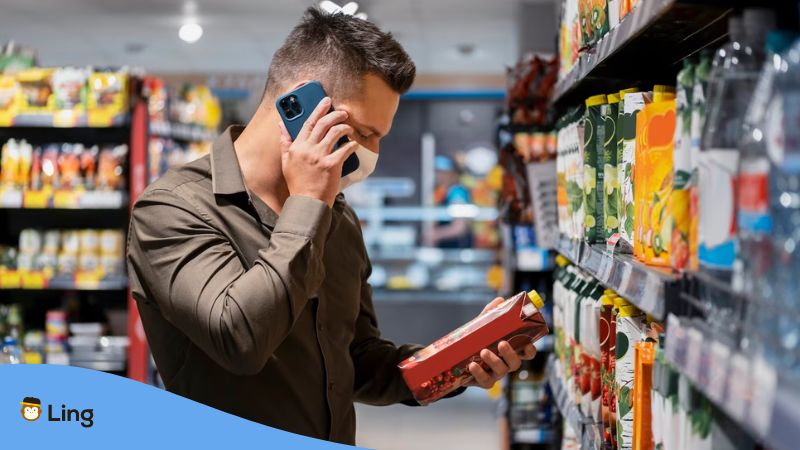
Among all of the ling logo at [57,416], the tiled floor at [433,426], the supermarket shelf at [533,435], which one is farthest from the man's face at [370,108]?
the tiled floor at [433,426]

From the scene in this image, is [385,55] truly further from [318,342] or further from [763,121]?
[763,121]

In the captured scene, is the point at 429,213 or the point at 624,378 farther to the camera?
the point at 429,213

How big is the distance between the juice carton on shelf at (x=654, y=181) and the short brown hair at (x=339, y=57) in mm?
576

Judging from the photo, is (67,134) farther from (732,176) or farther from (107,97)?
(732,176)

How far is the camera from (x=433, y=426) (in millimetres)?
7180

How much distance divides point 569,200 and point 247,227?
925 millimetres

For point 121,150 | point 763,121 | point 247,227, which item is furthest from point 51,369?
point 121,150

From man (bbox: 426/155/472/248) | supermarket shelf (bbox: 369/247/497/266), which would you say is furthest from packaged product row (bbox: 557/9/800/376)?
man (bbox: 426/155/472/248)

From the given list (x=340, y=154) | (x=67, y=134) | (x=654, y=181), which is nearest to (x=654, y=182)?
(x=654, y=181)

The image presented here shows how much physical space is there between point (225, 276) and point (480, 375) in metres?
0.58

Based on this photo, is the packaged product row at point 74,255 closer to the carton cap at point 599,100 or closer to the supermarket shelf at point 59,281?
the supermarket shelf at point 59,281

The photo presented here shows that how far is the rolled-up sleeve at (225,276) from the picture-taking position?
1.67 m

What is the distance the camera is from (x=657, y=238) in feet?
4.70

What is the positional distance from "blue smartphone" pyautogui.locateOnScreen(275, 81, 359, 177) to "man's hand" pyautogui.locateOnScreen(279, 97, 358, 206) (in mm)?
40
